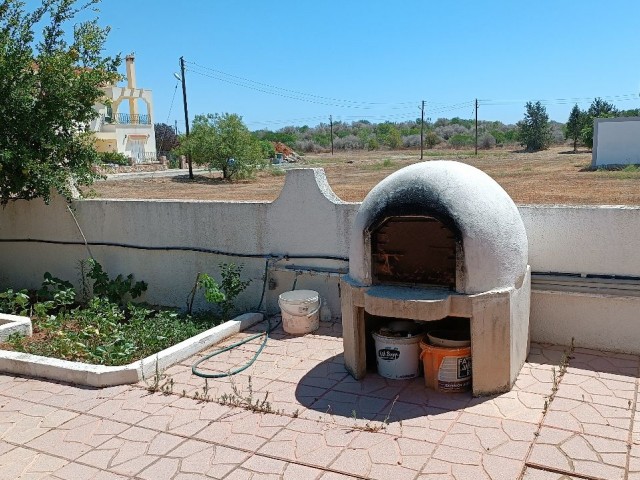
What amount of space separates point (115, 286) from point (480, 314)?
5.70m

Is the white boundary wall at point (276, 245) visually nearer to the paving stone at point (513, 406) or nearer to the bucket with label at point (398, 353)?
the paving stone at point (513, 406)

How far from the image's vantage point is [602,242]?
6.07 m

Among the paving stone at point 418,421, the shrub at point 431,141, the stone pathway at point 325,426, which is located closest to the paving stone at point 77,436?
the stone pathway at point 325,426

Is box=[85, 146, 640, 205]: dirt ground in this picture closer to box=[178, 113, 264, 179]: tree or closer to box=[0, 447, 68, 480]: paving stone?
box=[178, 113, 264, 179]: tree

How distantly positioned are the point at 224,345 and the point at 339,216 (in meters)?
2.06

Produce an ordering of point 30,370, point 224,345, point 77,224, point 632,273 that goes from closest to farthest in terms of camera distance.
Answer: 1. point 632,273
2. point 30,370
3. point 224,345
4. point 77,224

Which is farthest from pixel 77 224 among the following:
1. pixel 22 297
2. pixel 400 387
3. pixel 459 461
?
pixel 459 461

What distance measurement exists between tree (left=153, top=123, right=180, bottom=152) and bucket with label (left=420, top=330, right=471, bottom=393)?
58998 mm

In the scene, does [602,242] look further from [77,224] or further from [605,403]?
[77,224]

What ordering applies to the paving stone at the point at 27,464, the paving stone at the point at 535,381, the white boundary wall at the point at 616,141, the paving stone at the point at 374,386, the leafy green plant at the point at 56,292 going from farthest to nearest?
1. the white boundary wall at the point at 616,141
2. the leafy green plant at the point at 56,292
3. the paving stone at the point at 374,386
4. the paving stone at the point at 535,381
5. the paving stone at the point at 27,464

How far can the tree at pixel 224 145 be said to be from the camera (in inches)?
1268

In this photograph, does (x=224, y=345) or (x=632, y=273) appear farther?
(x=224, y=345)

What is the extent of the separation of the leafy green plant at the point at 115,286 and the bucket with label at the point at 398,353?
4.38 metres

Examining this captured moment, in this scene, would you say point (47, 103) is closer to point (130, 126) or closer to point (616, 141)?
point (616, 141)
